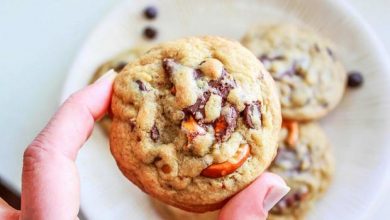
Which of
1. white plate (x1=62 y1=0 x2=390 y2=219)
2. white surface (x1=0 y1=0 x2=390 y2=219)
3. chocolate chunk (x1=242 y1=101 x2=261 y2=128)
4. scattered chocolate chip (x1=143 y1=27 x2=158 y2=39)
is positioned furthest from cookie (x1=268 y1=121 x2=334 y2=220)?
chocolate chunk (x1=242 y1=101 x2=261 y2=128)

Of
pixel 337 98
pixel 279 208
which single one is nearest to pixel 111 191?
pixel 279 208

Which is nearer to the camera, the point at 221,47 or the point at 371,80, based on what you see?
the point at 221,47

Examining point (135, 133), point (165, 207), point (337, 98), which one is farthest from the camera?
point (337, 98)

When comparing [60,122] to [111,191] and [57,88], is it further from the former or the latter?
[57,88]

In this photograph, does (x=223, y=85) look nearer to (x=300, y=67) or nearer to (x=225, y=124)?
(x=225, y=124)

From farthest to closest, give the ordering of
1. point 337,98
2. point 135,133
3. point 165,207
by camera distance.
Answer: point 337,98 → point 165,207 → point 135,133

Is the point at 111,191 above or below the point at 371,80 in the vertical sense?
below
